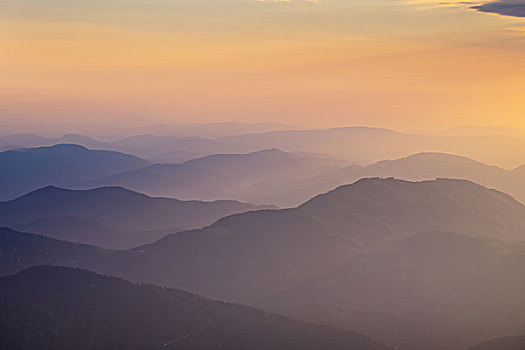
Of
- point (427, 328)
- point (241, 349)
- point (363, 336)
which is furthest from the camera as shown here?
point (427, 328)

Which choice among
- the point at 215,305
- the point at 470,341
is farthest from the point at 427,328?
the point at 215,305

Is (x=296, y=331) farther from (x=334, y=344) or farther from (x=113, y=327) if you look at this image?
(x=113, y=327)

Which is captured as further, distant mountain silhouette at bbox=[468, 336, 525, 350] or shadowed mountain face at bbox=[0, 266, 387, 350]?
distant mountain silhouette at bbox=[468, 336, 525, 350]

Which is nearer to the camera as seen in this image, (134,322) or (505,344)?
(505,344)

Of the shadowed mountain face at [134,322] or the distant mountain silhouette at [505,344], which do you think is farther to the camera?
the distant mountain silhouette at [505,344]

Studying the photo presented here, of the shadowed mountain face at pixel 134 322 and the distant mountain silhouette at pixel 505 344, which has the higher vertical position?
the shadowed mountain face at pixel 134 322
